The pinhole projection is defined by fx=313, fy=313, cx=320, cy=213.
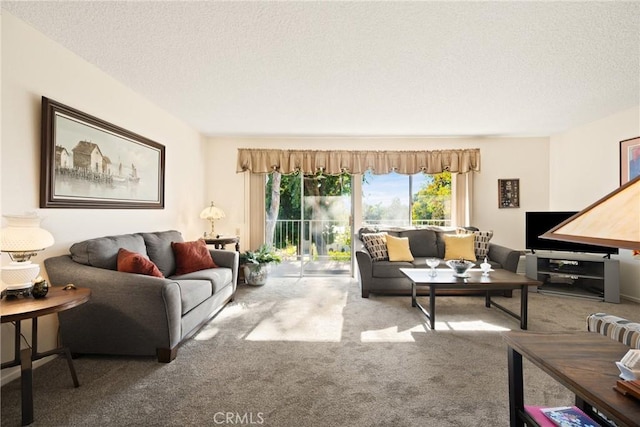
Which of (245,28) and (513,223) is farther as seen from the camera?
(513,223)

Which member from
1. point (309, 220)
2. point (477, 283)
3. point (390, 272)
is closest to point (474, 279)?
point (477, 283)

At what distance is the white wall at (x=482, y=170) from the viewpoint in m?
5.20

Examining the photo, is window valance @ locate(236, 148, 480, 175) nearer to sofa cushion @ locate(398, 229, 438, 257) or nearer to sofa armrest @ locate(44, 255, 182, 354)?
sofa cushion @ locate(398, 229, 438, 257)

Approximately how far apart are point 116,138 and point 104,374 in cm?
211

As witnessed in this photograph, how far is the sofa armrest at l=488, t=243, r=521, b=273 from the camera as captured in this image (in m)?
4.02

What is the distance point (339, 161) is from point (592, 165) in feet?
11.8

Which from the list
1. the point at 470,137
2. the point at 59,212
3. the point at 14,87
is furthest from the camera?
the point at 470,137

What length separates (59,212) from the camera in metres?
2.45

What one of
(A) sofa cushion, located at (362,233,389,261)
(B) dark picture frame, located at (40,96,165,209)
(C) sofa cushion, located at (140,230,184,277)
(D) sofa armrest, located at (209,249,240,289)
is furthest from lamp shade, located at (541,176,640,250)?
(A) sofa cushion, located at (362,233,389,261)

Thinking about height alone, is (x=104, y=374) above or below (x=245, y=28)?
below

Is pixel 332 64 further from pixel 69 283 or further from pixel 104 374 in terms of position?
pixel 104 374

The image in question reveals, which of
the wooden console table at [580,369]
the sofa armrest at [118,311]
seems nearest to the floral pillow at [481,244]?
the wooden console table at [580,369]

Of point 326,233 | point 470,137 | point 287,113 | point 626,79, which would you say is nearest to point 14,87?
point 287,113

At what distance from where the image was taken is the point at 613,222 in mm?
688
